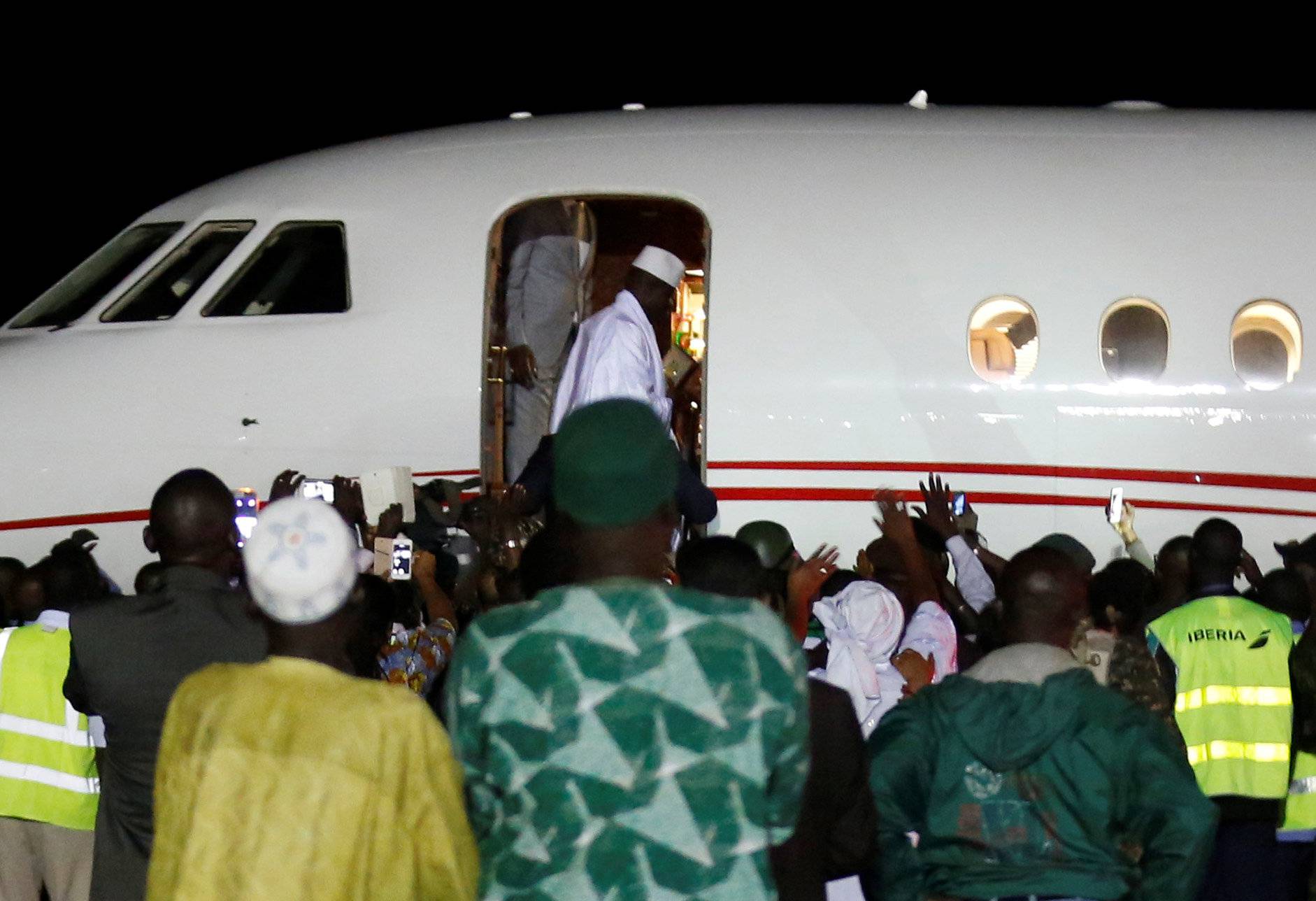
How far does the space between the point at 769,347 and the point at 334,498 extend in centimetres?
244

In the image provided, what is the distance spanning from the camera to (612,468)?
12.7 ft

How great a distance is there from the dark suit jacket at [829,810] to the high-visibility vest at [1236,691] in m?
3.25

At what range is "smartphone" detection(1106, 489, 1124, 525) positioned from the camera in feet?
31.9

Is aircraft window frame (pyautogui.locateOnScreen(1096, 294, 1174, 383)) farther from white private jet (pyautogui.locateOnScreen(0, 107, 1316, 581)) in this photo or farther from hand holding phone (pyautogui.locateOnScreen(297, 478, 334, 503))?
hand holding phone (pyautogui.locateOnScreen(297, 478, 334, 503))

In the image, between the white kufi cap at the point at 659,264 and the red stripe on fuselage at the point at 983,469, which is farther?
the red stripe on fuselage at the point at 983,469

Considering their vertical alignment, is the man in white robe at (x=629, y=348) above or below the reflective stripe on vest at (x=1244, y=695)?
above

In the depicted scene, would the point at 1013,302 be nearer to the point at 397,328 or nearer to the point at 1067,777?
the point at 397,328

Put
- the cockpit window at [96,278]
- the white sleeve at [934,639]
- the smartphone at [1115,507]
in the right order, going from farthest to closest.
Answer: the cockpit window at [96,278]
the smartphone at [1115,507]
the white sleeve at [934,639]

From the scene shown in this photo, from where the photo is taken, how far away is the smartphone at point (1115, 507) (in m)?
9.73

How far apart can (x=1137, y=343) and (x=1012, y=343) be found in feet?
2.20

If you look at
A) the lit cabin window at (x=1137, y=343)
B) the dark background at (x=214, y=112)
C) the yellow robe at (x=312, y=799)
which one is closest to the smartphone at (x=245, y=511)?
the lit cabin window at (x=1137, y=343)

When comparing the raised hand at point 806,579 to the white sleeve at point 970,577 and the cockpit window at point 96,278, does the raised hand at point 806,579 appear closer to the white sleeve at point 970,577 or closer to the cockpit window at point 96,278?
the white sleeve at point 970,577

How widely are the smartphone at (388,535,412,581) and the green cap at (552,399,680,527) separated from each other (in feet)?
17.2

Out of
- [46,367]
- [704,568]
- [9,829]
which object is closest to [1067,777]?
[704,568]
